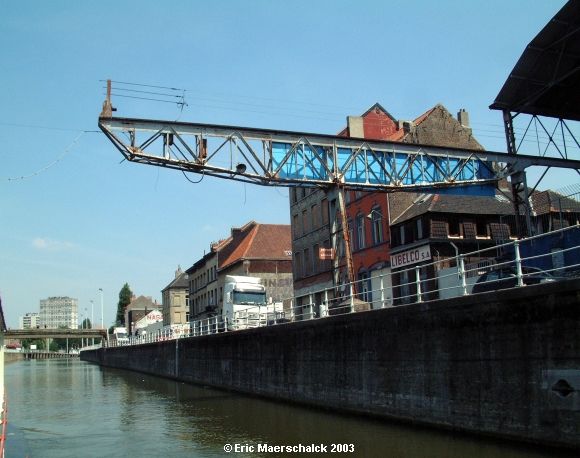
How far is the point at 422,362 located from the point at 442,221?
58.8 feet

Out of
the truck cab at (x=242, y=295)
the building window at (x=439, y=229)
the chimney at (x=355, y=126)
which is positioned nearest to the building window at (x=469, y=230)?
the building window at (x=439, y=229)

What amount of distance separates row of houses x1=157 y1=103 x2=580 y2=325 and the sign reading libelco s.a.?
52mm

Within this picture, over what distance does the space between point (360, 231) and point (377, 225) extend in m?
2.19

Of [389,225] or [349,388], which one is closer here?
[349,388]

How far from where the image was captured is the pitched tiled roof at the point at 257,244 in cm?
6267

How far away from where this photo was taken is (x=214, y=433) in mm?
16609

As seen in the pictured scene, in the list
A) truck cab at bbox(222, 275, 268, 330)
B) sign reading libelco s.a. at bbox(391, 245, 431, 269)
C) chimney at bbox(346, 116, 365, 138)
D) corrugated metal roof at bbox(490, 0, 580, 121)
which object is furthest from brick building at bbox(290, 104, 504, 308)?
corrugated metal roof at bbox(490, 0, 580, 121)

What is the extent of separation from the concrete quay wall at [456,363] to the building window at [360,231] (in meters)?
16.1

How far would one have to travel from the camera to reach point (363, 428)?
51.6 ft

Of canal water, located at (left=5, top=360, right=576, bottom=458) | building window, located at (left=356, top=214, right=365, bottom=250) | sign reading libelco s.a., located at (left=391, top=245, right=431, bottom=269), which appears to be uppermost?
building window, located at (left=356, top=214, right=365, bottom=250)

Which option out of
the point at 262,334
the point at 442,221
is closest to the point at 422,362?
the point at 262,334

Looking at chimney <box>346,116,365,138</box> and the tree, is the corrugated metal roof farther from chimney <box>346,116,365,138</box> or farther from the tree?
the tree

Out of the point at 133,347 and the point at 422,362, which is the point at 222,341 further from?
the point at 133,347

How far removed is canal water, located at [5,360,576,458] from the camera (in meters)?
13.0
